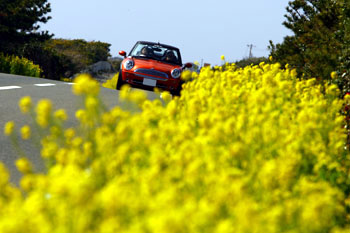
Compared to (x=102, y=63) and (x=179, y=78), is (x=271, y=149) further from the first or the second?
(x=102, y=63)

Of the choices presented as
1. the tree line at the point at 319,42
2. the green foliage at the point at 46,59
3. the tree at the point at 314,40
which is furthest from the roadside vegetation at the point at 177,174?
the green foliage at the point at 46,59

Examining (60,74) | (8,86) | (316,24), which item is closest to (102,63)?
(60,74)

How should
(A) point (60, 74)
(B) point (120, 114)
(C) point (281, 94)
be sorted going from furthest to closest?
(A) point (60, 74) < (C) point (281, 94) < (B) point (120, 114)

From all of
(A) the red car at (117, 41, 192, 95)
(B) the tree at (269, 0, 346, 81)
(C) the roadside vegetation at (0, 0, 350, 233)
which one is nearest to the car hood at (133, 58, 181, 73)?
(A) the red car at (117, 41, 192, 95)

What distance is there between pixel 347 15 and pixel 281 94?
4627 millimetres

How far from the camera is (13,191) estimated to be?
3.50m

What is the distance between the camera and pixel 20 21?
35812 millimetres

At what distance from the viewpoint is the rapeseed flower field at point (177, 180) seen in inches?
95.6

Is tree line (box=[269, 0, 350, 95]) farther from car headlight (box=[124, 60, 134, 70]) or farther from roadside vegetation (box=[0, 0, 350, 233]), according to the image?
car headlight (box=[124, 60, 134, 70])

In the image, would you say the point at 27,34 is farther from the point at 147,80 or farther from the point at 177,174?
the point at 177,174

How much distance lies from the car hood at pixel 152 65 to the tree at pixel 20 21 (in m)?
20.6

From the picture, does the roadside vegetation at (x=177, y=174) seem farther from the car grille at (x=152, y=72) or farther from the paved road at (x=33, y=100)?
the car grille at (x=152, y=72)

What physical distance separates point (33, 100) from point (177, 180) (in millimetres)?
7704

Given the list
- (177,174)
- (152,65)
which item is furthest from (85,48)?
(177,174)
